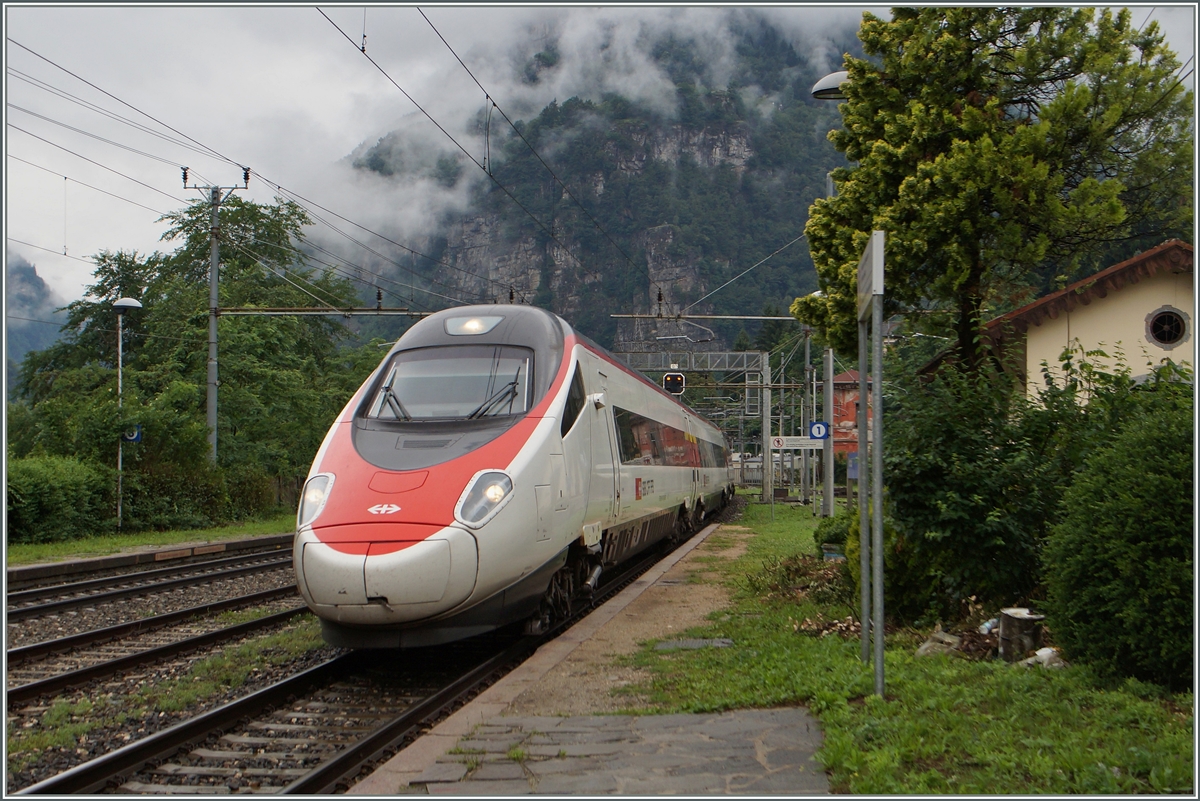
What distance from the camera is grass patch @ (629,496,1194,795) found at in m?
4.63

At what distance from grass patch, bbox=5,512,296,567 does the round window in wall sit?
19593mm

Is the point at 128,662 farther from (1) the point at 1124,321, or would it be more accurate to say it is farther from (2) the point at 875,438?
(1) the point at 1124,321

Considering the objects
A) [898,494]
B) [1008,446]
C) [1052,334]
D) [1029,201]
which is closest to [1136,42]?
[1029,201]

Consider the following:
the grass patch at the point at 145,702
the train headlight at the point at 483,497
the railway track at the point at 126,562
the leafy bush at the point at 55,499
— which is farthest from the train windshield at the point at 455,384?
the leafy bush at the point at 55,499

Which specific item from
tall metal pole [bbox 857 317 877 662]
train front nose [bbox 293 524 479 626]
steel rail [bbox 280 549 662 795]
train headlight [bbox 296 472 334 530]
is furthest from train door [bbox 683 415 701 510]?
tall metal pole [bbox 857 317 877 662]

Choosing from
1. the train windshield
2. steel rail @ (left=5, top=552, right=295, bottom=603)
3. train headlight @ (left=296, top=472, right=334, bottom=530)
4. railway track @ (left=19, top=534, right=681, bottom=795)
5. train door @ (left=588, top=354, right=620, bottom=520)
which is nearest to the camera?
railway track @ (left=19, top=534, right=681, bottom=795)

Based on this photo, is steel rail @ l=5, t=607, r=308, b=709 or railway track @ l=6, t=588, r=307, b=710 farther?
railway track @ l=6, t=588, r=307, b=710

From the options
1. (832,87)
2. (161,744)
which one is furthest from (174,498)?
(161,744)

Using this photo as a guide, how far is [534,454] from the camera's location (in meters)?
8.56

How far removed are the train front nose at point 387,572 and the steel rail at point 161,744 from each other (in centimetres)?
66

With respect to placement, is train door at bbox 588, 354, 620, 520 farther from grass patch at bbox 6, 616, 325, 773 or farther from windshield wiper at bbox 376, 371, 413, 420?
grass patch at bbox 6, 616, 325, 773

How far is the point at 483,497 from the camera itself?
7875 mm

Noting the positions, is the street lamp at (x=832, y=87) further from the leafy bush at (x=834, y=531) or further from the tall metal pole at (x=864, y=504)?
the tall metal pole at (x=864, y=504)

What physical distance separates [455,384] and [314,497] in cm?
188
